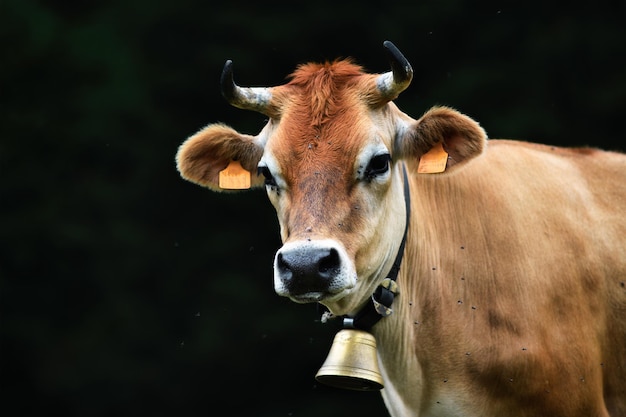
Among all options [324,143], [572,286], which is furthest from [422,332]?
[324,143]

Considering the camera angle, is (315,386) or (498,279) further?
(315,386)

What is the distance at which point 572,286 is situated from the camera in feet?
16.6

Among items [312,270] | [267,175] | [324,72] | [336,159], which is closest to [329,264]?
[312,270]

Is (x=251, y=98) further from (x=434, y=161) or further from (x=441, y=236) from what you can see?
(x=441, y=236)

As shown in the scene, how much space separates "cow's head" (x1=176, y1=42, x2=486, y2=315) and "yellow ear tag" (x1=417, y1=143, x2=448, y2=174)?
2 cm

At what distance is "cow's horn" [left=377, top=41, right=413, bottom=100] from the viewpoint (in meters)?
4.51

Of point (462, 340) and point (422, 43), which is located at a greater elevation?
point (422, 43)

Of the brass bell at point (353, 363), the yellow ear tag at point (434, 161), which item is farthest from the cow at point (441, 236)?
the brass bell at point (353, 363)

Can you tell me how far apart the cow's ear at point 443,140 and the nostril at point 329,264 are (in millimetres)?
891

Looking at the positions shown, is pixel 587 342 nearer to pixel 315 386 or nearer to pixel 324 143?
pixel 324 143

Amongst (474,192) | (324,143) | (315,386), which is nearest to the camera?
(324,143)

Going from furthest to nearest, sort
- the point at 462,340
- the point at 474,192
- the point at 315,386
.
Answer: the point at 315,386, the point at 474,192, the point at 462,340

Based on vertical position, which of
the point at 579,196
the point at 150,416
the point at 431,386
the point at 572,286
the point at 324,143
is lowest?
the point at 150,416

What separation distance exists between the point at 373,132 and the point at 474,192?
2.94 feet
